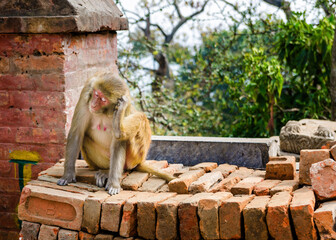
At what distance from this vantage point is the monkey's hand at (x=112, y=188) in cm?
382

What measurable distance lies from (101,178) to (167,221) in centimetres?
89

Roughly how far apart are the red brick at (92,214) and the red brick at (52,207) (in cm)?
5

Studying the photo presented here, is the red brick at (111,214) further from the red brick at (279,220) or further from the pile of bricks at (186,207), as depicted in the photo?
the red brick at (279,220)

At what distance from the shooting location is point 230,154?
522 cm

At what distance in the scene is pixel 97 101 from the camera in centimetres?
390

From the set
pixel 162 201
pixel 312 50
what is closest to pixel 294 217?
pixel 162 201

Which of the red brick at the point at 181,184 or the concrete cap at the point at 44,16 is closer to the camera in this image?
the red brick at the point at 181,184

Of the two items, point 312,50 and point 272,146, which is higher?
point 312,50

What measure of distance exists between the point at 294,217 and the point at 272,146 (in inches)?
92.0

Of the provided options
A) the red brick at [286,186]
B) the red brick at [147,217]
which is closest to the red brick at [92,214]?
the red brick at [147,217]

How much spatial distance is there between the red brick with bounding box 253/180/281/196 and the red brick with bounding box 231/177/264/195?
4 cm

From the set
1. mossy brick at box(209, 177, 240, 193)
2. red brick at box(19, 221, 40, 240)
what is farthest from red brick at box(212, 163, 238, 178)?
red brick at box(19, 221, 40, 240)

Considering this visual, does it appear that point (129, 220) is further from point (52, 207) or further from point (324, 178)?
point (324, 178)

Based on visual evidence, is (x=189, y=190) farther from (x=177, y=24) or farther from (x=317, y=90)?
(x=177, y=24)
